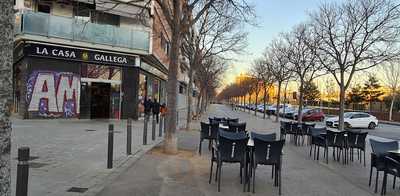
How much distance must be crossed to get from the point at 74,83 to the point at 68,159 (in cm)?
1458

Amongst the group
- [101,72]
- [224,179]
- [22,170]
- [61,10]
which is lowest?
[224,179]

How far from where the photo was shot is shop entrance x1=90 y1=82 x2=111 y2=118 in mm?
25672

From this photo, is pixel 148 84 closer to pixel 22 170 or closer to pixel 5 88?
pixel 22 170

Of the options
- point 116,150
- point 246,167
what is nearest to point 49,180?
point 246,167

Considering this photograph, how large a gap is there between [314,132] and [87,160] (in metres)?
7.19

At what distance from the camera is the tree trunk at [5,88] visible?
3762mm

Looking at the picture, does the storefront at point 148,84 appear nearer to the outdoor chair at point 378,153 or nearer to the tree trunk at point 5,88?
the outdoor chair at point 378,153

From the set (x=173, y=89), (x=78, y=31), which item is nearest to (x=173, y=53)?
(x=173, y=89)

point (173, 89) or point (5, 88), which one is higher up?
point (173, 89)

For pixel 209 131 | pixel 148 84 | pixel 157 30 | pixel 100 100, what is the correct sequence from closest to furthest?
pixel 209 131 < pixel 100 100 < pixel 157 30 < pixel 148 84

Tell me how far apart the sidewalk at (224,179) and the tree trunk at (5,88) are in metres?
3.42

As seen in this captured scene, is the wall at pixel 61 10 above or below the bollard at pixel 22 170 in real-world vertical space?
above

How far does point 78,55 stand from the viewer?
24.2 metres

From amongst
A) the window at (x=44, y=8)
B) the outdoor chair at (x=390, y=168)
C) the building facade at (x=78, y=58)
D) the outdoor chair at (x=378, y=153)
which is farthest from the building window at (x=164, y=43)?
the outdoor chair at (x=390, y=168)
